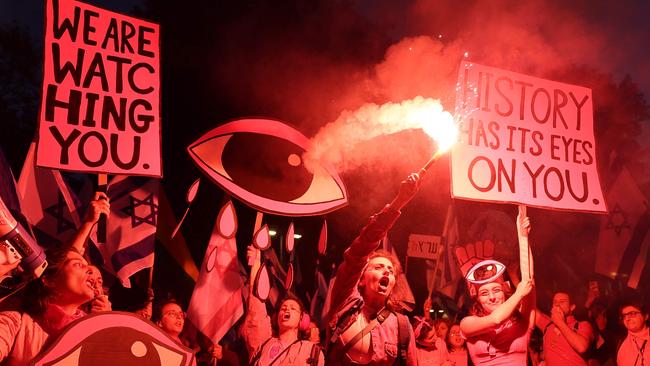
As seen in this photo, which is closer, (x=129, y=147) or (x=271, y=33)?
(x=129, y=147)

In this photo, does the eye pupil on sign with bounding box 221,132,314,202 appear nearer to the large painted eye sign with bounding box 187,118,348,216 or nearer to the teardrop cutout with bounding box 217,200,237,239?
the large painted eye sign with bounding box 187,118,348,216

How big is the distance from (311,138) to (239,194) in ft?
3.67

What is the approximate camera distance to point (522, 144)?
6.20 m

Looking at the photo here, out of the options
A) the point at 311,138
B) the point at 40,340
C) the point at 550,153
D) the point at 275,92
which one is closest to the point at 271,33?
the point at 275,92

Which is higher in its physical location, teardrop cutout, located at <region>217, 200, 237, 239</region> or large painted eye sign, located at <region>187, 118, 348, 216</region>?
large painted eye sign, located at <region>187, 118, 348, 216</region>

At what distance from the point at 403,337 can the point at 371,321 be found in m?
0.22

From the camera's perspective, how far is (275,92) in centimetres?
1117

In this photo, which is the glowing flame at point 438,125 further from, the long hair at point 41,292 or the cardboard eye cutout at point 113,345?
the long hair at point 41,292

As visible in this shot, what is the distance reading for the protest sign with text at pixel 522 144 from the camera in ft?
19.6

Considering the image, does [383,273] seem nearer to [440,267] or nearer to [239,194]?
[239,194]

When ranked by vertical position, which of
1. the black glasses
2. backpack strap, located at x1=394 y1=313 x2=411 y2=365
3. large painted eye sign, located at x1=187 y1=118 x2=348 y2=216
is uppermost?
large painted eye sign, located at x1=187 y1=118 x2=348 y2=216

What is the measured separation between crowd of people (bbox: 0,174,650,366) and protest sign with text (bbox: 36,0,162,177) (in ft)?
1.43

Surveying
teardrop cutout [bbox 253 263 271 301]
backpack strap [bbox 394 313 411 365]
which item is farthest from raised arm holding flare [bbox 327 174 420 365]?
teardrop cutout [bbox 253 263 271 301]

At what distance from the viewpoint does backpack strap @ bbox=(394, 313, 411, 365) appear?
13.6ft
